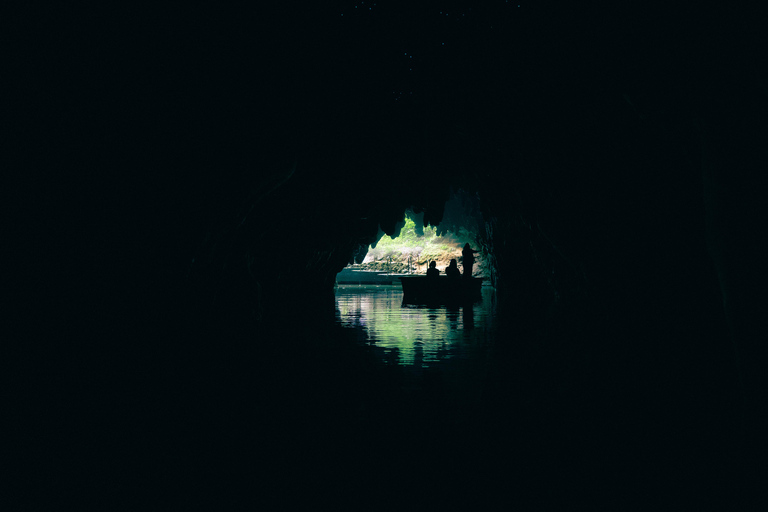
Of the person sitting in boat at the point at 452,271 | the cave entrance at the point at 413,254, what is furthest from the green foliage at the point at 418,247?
the person sitting in boat at the point at 452,271

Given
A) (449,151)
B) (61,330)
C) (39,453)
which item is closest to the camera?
(39,453)

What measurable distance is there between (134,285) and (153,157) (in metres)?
1.52

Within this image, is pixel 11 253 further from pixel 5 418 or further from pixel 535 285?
pixel 535 285

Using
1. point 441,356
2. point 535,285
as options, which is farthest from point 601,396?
point 535,285

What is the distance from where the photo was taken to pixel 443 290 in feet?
82.0

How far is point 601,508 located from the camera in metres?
3.15

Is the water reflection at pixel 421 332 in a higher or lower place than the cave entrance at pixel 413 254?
lower

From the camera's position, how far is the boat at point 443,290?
79.8 feet

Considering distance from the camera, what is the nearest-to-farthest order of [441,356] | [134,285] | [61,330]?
[61,330] < [134,285] < [441,356]

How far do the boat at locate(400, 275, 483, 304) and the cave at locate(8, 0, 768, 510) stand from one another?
41.1 ft

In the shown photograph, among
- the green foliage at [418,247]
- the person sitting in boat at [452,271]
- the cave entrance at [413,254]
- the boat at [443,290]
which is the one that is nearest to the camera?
the boat at [443,290]

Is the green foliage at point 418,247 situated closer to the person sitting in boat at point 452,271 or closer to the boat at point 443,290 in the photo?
the boat at point 443,290

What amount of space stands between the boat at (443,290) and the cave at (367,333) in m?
12.5

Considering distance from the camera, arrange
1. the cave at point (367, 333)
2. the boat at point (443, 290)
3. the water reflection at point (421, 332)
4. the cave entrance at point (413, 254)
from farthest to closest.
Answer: the cave entrance at point (413, 254), the boat at point (443, 290), the water reflection at point (421, 332), the cave at point (367, 333)
